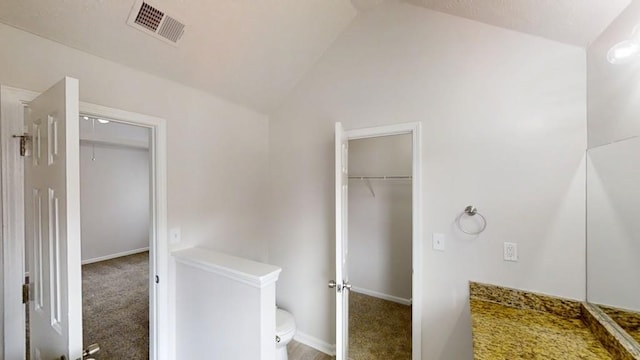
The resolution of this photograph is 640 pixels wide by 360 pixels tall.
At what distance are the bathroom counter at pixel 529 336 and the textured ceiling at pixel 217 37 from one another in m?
2.34

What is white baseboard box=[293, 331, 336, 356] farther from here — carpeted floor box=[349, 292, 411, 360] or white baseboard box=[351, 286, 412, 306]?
white baseboard box=[351, 286, 412, 306]

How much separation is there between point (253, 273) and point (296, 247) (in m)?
1.11

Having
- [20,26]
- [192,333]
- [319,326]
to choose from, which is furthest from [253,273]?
[20,26]

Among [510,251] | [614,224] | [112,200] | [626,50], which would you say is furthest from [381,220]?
[112,200]

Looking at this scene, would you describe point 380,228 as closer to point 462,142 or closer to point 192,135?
point 462,142

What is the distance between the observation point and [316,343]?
239 centimetres

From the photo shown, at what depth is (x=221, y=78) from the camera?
204 centimetres

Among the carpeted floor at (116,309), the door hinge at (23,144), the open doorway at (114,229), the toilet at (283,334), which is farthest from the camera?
the open doorway at (114,229)

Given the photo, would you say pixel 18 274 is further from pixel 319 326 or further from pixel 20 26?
pixel 319 326

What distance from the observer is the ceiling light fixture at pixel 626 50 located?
102 cm

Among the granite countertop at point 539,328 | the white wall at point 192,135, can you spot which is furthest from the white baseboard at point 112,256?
the granite countertop at point 539,328

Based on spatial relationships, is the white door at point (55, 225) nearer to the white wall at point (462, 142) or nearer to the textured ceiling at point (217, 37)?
the textured ceiling at point (217, 37)

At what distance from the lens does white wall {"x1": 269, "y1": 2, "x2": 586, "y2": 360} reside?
147cm

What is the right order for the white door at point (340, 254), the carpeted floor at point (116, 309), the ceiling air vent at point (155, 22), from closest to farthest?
the ceiling air vent at point (155, 22) → the white door at point (340, 254) → the carpeted floor at point (116, 309)
